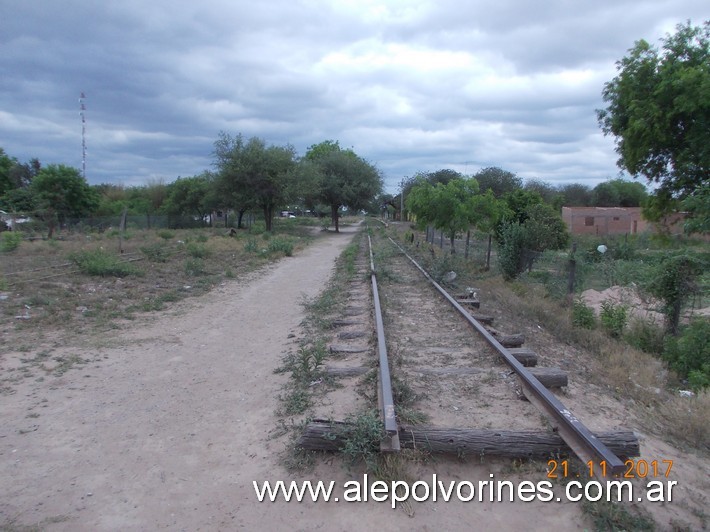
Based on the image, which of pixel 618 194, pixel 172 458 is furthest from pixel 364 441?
pixel 618 194

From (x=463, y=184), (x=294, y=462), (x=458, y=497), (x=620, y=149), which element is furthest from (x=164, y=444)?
(x=620, y=149)

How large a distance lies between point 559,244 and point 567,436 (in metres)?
24.0

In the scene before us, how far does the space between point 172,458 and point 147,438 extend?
2.01ft

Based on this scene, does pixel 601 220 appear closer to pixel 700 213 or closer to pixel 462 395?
pixel 700 213

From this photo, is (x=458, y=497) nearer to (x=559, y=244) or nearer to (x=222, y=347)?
(x=222, y=347)

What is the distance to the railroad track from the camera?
15.3 ft

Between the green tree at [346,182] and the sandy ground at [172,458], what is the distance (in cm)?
4850

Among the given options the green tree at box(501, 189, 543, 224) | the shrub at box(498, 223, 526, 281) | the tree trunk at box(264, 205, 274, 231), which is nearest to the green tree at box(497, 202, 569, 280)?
the shrub at box(498, 223, 526, 281)

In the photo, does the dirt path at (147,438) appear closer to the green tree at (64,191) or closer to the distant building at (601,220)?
the green tree at (64,191)

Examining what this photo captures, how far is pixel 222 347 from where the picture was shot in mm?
9320

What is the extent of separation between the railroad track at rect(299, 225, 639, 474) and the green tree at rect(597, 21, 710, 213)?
14.0 metres

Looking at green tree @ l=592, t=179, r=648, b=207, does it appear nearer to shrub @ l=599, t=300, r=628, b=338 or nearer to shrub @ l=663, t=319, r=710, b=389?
shrub @ l=599, t=300, r=628, b=338

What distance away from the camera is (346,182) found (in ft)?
189

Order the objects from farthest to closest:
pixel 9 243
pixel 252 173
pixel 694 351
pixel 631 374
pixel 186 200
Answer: pixel 186 200
pixel 252 173
pixel 9 243
pixel 694 351
pixel 631 374
